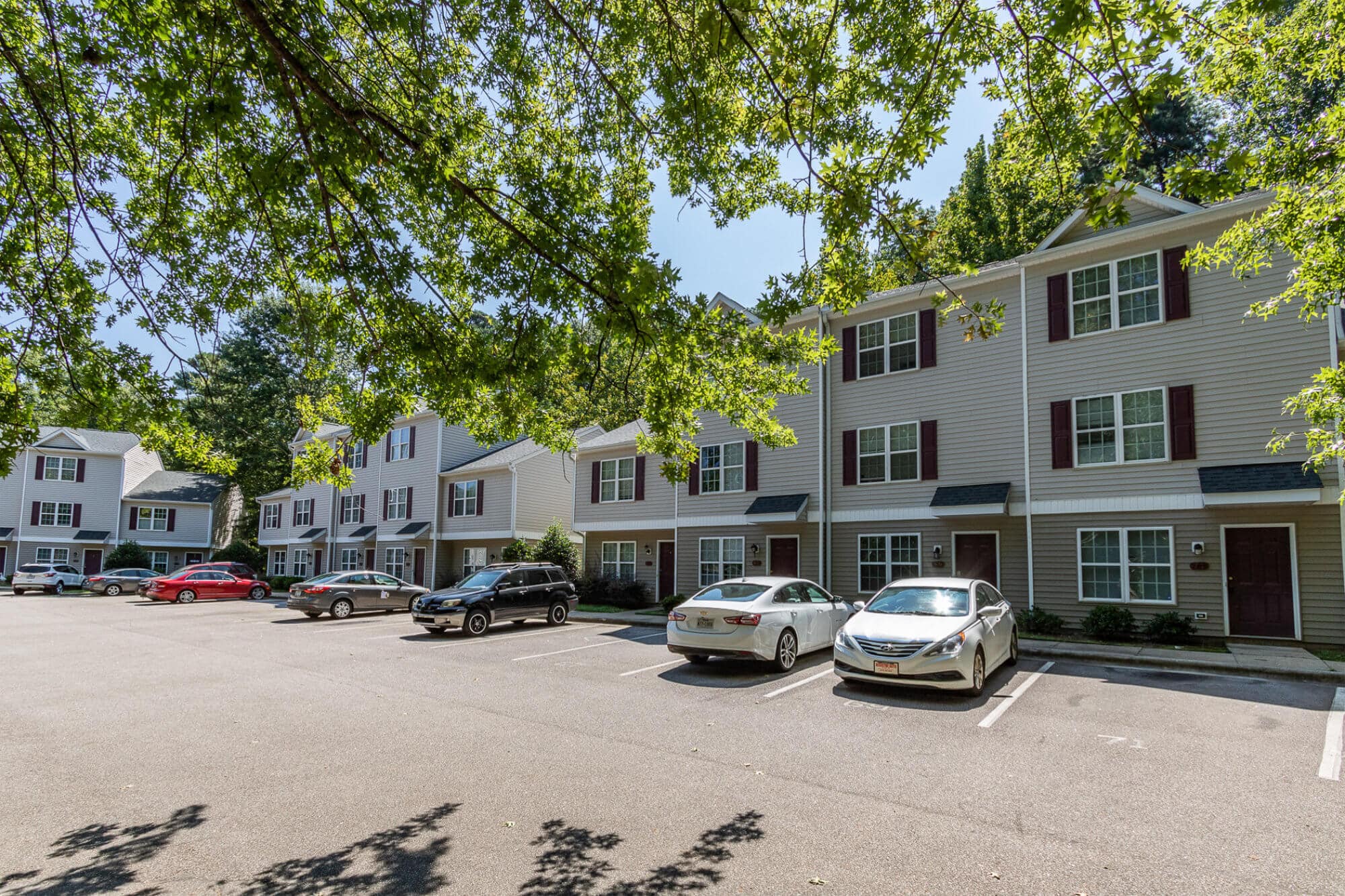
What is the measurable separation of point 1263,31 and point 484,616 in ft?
54.5

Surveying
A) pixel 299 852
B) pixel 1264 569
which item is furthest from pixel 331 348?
pixel 1264 569

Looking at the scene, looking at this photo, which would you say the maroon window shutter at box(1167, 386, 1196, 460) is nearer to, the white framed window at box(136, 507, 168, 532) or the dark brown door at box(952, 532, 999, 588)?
the dark brown door at box(952, 532, 999, 588)

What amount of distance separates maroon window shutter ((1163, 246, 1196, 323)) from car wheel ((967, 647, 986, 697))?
1014cm

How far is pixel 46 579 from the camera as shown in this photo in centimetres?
3547

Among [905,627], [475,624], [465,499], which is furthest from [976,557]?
[465,499]

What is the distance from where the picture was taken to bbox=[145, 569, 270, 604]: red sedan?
94.4 ft

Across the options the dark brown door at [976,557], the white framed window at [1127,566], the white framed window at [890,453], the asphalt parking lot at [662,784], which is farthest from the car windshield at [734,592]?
the white framed window at [1127,566]

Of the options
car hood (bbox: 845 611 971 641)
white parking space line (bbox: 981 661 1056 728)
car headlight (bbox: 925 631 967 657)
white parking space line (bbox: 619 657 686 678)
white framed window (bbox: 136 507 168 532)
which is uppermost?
white framed window (bbox: 136 507 168 532)

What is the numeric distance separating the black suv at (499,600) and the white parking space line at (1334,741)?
1452cm

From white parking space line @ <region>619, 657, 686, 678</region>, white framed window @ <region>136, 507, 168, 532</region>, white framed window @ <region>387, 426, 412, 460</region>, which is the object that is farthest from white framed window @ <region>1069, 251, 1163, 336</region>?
white framed window @ <region>136, 507, 168, 532</region>

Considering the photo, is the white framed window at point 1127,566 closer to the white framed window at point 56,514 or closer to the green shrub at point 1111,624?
the green shrub at point 1111,624

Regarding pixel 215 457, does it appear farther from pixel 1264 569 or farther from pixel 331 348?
pixel 1264 569

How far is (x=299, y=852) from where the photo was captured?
15.4ft

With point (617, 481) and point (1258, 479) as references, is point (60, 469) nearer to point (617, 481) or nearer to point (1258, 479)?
point (617, 481)
